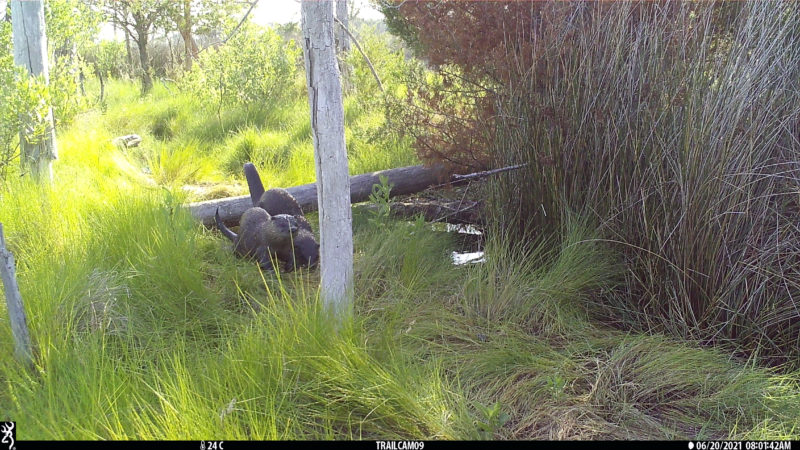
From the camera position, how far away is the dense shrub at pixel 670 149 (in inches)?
122

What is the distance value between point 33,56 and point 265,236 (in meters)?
3.11

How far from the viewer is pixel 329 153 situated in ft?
9.61

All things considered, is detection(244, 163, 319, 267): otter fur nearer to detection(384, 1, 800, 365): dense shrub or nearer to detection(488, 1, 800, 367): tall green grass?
detection(384, 1, 800, 365): dense shrub

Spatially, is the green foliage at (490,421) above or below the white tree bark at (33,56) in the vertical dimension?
below

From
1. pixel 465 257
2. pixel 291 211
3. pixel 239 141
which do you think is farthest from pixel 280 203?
pixel 239 141

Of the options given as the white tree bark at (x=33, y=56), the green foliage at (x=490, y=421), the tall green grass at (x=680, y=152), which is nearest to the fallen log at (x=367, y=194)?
the tall green grass at (x=680, y=152)

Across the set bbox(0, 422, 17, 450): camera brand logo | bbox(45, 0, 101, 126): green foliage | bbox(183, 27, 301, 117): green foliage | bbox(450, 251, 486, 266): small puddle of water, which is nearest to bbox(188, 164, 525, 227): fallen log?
bbox(450, 251, 486, 266): small puddle of water

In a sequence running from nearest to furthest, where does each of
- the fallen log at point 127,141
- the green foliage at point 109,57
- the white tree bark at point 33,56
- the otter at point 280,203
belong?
the otter at point 280,203
the white tree bark at point 33,56
the fallen log at point 127,141
the green foliage at point 109,57

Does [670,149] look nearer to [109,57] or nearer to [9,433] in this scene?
[9,433]

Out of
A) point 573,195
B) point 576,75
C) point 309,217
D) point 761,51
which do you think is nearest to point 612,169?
point 573,195

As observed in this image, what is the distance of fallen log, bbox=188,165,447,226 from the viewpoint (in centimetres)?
514

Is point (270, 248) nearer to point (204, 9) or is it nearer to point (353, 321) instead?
point (353, 321)

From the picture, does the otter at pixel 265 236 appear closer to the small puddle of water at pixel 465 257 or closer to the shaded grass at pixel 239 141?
the small puddle of water at pixel 465 257

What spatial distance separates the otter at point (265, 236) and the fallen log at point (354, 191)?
0.83m
